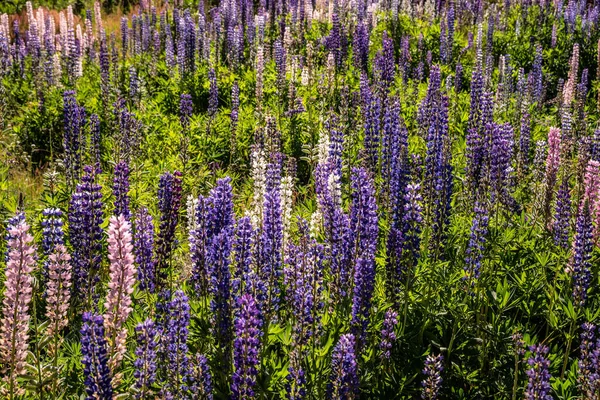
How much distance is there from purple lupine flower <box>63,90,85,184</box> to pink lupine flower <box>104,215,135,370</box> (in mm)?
3052

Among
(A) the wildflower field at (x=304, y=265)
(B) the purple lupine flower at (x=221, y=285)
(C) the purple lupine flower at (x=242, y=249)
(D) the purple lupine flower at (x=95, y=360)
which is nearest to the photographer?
(D) the purple lupine flower at (x=95, y=360)

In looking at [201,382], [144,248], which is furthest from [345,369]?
[144,248]

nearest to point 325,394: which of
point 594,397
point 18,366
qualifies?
point 594,397

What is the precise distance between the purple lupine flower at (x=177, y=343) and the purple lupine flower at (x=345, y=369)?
0.74m

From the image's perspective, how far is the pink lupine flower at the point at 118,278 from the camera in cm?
278

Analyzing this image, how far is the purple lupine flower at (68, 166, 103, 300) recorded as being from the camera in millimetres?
3621

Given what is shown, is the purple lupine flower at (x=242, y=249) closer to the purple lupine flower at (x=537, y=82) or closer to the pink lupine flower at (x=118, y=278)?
the pink lupine flower at (x=118, y=278)

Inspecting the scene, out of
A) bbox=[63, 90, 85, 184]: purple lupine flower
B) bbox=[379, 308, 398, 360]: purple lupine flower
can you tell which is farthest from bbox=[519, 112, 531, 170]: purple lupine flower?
bbox=[63, 90, 85, 184]: purple lupine flower

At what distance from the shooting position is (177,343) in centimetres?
295

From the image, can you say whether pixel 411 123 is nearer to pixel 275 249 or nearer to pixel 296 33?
pixel 296 33

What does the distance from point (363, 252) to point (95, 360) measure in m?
1.68

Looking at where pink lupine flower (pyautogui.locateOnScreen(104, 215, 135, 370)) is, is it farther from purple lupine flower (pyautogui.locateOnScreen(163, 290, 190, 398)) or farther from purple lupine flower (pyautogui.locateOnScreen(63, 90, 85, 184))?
purple lupine flower (pyautogui.locateOnScreen(63, 90, 85, 184))

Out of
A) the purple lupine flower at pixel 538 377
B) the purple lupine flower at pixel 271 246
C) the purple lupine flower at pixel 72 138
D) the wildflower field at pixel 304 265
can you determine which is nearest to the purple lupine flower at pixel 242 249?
the wildflower field at pixel 304 265

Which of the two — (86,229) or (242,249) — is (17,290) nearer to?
(86,229)
